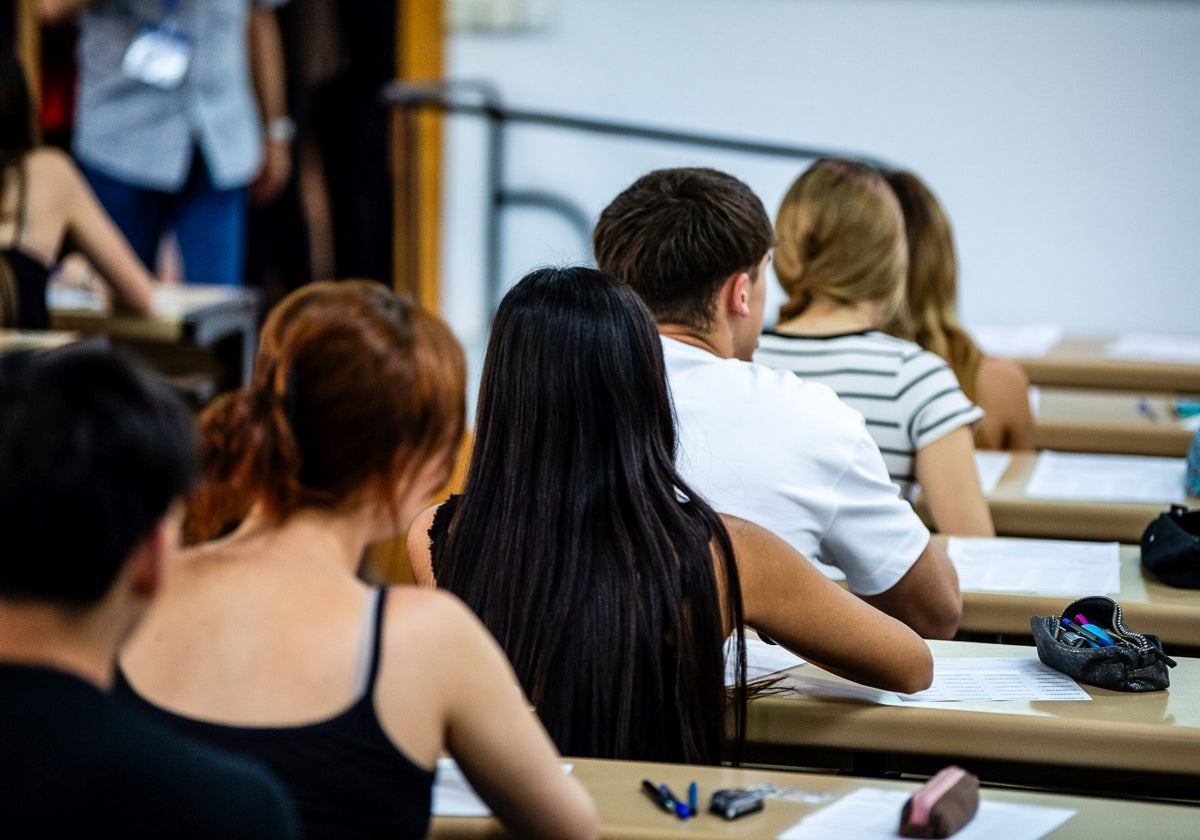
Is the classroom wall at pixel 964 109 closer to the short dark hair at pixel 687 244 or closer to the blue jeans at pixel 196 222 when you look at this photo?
the blue jeans at pixel 196 222

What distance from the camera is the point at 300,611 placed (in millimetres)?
1212

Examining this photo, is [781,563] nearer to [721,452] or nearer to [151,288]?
[721,452]

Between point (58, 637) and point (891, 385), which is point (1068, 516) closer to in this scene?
point (891, 385)

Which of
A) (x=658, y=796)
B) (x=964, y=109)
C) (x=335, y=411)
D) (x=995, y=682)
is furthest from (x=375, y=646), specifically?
(x=964, y=109)

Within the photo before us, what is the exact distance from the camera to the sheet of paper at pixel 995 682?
1812 millimetres

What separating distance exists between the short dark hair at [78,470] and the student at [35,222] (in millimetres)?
2592

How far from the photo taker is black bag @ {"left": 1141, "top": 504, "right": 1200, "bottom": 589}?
2.30 m

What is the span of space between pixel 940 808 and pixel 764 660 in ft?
1.86

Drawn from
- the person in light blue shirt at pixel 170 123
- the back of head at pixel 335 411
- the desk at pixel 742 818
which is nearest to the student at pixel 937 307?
the desk at pixel 742 818

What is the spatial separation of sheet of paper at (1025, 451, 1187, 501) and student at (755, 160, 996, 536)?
0.27 meters

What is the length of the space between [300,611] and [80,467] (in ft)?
1.17

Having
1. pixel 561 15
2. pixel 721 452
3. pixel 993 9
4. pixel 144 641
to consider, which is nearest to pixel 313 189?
pixel 561 15

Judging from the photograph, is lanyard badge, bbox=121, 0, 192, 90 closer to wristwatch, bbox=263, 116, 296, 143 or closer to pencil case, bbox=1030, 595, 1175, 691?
wristwatch, bbox=263, 116, 296, 143

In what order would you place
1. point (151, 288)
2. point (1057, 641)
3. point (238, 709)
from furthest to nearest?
point (151, 288)
point (1057, 641)
point (238, 709)
